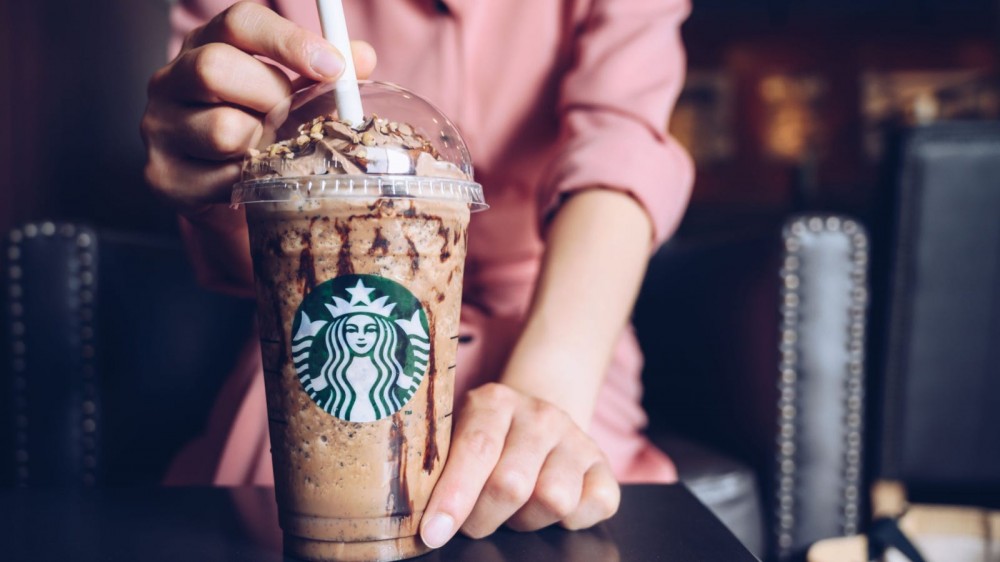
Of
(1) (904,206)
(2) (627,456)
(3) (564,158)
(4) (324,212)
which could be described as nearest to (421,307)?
(4) (324,212)

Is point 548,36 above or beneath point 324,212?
above

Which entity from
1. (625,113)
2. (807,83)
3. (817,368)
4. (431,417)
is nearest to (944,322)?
(817,368)

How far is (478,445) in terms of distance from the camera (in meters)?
0.55

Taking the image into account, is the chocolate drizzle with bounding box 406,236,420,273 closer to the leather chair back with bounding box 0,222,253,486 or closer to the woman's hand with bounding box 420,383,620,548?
the woman's hand with bounding box 420,383,620,548

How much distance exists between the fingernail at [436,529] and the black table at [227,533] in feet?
0.05

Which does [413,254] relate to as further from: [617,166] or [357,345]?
[617,166]

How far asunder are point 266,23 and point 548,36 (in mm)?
539

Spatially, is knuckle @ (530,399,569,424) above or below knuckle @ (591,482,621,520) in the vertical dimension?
above

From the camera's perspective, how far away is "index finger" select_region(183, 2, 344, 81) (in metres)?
0.54

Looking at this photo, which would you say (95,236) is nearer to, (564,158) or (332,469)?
(564,158)

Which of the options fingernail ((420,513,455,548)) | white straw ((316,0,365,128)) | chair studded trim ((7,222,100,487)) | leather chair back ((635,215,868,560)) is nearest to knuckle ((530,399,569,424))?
fingernail ((420,513,455,548))

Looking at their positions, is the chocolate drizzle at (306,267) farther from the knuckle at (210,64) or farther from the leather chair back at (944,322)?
the leather chair back at (944,322)

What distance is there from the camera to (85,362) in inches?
49.4

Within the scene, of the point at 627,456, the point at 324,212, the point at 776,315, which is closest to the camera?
the point at 324,212
